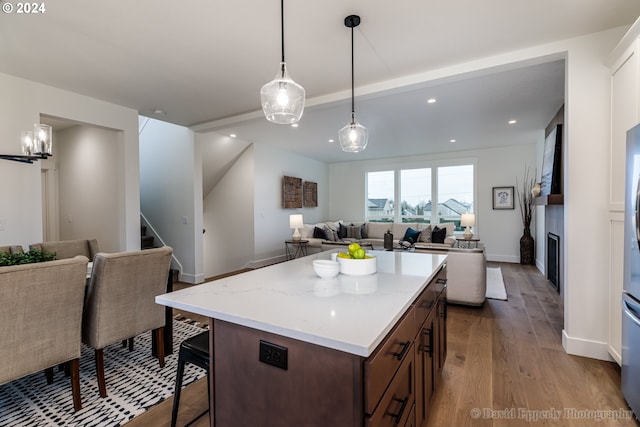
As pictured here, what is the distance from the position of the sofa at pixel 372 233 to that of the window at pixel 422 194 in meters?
0.65

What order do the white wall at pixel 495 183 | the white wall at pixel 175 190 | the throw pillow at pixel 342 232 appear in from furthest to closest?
the throw pillow at pixel 342 232
the white wall at pixel 495 183
the white wall at pixel 175 190

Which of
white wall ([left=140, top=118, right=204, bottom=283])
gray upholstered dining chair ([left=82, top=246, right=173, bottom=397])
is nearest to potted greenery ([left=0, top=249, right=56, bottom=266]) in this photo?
gray upholstered dining chair ([left=82, top=246, right=173, bottom=397])

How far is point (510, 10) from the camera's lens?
6.76 feet

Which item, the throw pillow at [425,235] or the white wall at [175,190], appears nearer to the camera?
the white wall at [175,190]

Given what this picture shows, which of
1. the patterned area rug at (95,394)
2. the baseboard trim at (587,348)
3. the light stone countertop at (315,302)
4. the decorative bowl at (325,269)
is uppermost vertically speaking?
the decorative bowl at (325,269)

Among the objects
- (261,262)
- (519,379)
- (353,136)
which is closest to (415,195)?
(261,262)

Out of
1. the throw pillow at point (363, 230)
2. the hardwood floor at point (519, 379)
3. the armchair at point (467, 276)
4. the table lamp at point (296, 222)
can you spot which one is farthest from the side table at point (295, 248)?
the hardwood floor at point (519, 379)

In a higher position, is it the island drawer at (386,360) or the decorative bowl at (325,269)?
the decorative bowl at (325,269)

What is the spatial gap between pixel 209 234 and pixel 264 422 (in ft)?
20.1

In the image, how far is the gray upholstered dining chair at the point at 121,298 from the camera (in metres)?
1.94

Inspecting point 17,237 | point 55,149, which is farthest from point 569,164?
point 55,149

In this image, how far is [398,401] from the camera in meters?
1.13

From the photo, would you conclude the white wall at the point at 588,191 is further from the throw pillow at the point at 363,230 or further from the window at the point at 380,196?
the window at the point at 380,196

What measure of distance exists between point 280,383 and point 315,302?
12.5 inches
